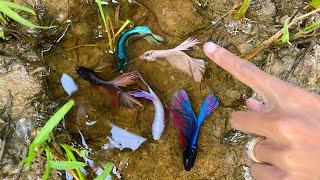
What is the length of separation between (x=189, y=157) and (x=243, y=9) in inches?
38.1

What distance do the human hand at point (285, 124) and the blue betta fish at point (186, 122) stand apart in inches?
33.3

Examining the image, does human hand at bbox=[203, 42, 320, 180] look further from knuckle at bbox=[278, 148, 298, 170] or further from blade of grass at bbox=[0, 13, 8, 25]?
blade of grass at bbox=[0, 13, 8, 25]

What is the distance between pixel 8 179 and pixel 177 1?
1.49 meters

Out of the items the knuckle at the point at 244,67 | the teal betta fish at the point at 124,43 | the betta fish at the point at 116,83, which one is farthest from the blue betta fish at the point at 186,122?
the knuckle at the point at 244,67

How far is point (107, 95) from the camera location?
127 inches

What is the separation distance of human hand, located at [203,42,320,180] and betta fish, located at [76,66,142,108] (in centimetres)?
94

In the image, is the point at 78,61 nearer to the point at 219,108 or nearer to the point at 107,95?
the point at 107,95

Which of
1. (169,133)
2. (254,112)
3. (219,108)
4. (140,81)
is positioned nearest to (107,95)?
(140,81)

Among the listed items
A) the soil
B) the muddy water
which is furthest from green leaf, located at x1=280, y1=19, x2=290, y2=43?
the muddy water

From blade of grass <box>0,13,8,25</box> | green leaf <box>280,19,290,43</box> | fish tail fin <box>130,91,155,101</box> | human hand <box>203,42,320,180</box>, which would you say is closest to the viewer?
human hand <box>203,42,320,180</box>

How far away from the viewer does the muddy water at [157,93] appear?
3.22 meters

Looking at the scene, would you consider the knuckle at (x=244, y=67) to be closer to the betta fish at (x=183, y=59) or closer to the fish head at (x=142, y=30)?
the betta fish at (x=183, y=59)

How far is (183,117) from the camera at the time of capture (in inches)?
127

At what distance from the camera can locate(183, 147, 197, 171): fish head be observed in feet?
10.5
